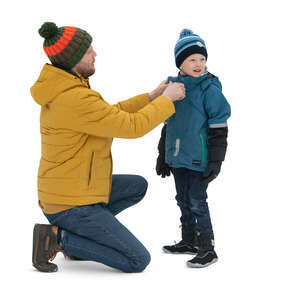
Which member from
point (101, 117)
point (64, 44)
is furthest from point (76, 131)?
point (64, 44)

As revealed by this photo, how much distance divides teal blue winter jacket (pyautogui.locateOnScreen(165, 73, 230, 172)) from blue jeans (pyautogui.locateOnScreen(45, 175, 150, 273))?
715 mm

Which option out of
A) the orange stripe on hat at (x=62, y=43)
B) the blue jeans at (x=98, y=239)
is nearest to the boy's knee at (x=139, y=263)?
the blue jeans at (x=98, y=239)

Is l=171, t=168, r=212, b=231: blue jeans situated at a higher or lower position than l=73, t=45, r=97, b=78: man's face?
lower

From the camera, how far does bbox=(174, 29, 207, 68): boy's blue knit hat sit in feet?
13.4

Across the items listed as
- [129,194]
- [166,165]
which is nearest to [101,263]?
[129,194]

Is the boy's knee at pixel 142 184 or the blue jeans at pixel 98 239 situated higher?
the boy's knee at pixel 142 184

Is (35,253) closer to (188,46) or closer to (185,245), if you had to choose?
(185,245)

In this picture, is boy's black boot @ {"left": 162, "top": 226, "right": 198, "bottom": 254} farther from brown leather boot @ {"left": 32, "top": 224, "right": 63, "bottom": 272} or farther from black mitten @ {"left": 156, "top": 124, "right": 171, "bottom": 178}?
brown leather boot @ {"left": 32, "top": 224, "right": 63, "bottom": 272}

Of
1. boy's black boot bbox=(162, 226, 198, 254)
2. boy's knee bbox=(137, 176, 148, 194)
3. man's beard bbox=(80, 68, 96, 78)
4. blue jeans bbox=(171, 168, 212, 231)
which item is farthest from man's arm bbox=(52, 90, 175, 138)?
boy's black boot bbox=(162, 226, 198, 254)

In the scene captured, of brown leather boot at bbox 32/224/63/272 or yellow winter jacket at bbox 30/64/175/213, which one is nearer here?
yellow winter jacket at bbox 30/64/175/213

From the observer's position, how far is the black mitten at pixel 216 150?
4.05 metres

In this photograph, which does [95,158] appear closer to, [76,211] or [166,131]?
[76,211]

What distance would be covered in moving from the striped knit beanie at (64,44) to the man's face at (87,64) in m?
0.04

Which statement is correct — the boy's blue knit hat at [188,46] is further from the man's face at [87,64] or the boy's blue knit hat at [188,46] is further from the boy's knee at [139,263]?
the boy's knee at [139,263]
